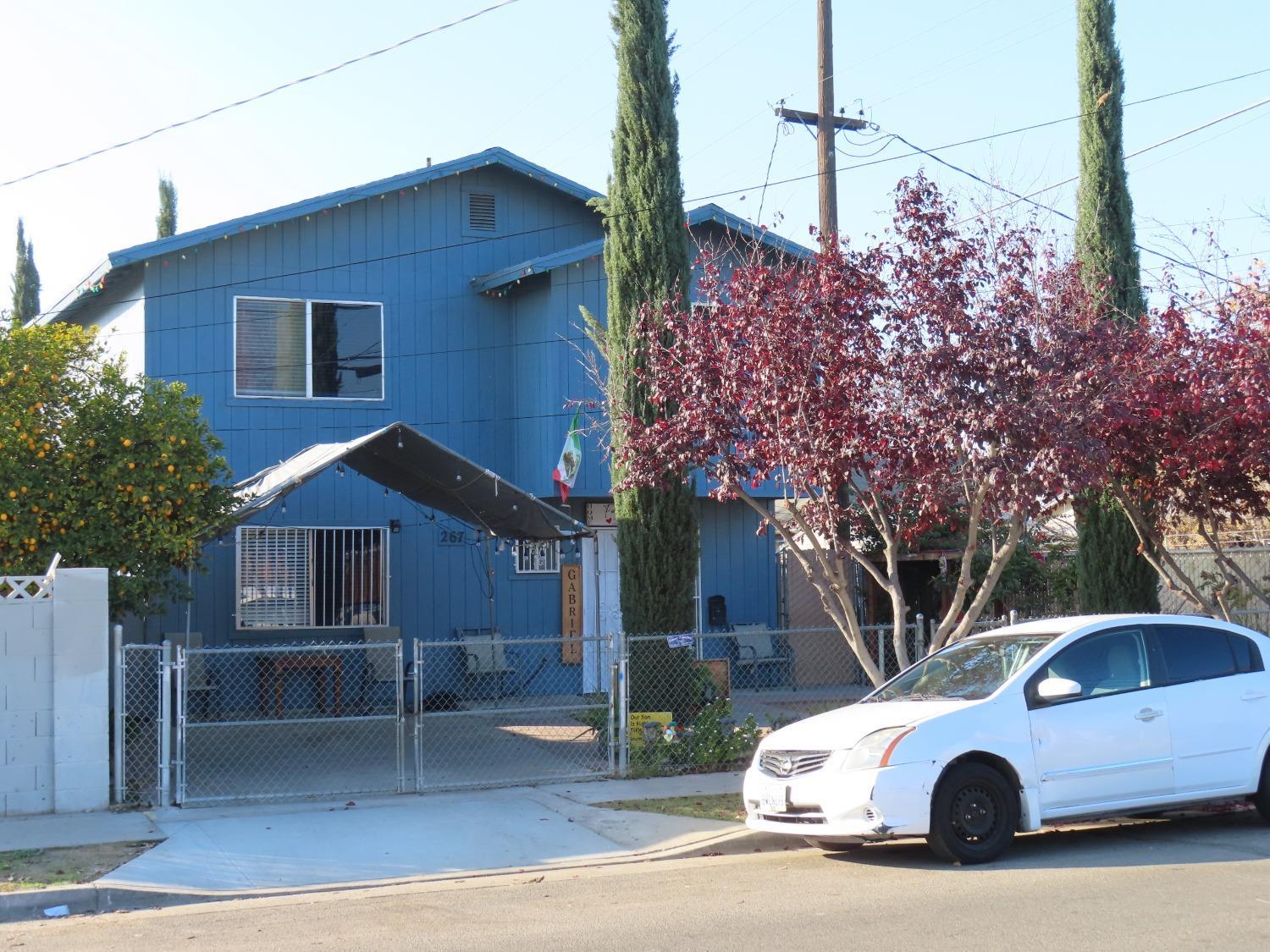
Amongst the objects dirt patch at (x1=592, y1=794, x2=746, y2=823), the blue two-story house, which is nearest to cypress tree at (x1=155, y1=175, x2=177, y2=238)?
the blue two-story house

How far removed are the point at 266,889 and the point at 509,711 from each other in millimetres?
3301

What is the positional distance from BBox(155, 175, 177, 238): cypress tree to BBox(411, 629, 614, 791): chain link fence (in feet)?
68.9

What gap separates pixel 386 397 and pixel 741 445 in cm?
794

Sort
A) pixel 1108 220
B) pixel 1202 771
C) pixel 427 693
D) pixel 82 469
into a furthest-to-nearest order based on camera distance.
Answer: pixel 427 693, pixel 1108 220, pixel 82 469, pixel 1202 771

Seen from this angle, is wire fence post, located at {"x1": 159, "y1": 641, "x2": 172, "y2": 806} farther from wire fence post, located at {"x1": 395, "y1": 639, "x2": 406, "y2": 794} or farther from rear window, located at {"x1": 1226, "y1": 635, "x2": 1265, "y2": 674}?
rear window, located at {"x1": 1226, "y1": 635, "x2": 1265, "y2": 674}

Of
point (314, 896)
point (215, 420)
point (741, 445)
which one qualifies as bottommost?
point (314, 896)

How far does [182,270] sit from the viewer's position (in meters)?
16.5

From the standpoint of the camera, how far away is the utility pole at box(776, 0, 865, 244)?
42.7 ft

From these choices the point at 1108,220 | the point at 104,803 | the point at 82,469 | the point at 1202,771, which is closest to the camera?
the point at 1202,771

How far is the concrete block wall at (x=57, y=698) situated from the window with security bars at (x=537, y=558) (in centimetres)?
811

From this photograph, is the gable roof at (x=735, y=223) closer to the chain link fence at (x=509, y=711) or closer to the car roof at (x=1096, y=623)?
the chain link fence at (x=509, y=711)

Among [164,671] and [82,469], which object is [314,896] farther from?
[82,469]

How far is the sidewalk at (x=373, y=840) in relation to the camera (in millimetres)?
8453

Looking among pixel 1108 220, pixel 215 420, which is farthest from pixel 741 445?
pixel 215 420
